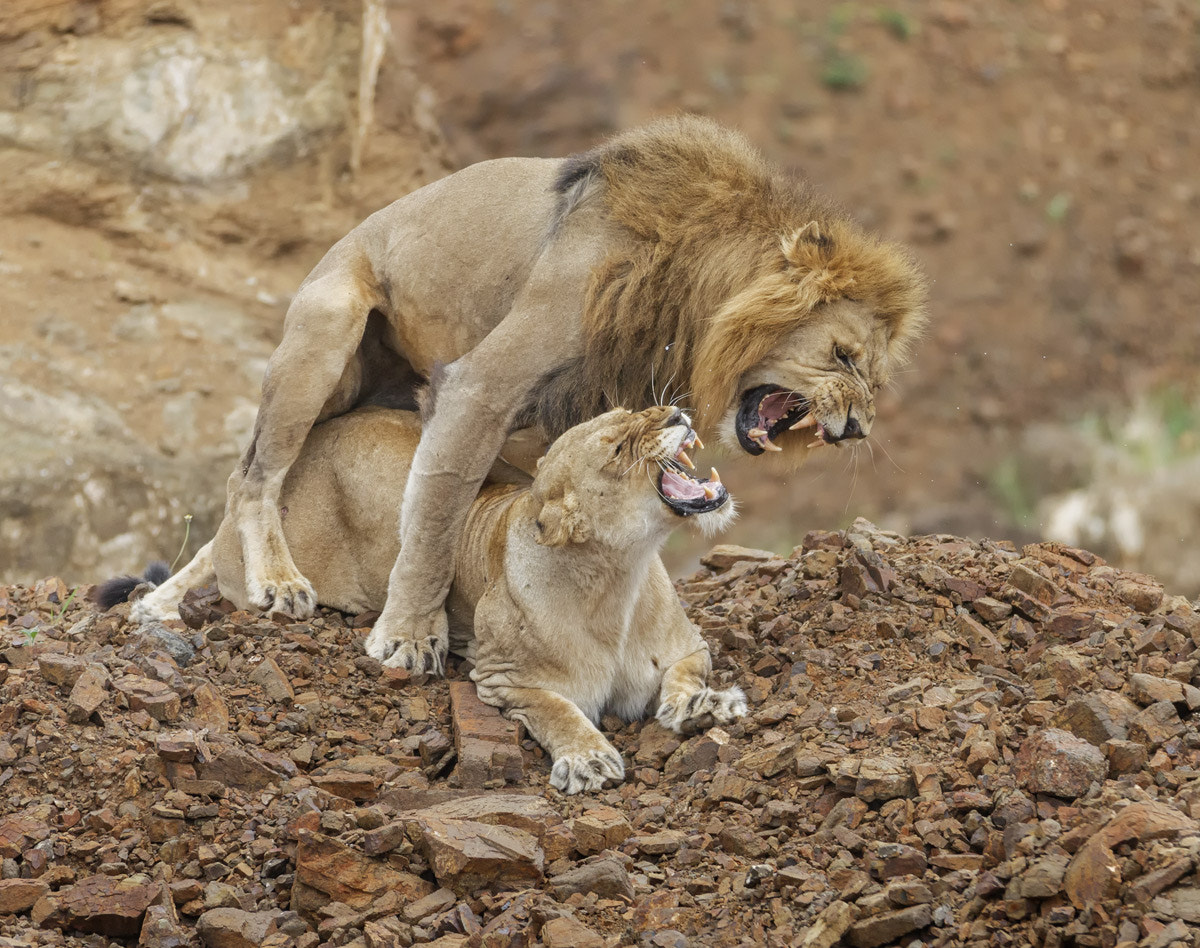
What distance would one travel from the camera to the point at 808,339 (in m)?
6.07

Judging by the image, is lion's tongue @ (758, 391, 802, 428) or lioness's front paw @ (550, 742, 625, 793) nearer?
lioness's front paw @ (550, 742, 625, 793)

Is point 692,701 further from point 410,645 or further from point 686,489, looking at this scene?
point 410,645

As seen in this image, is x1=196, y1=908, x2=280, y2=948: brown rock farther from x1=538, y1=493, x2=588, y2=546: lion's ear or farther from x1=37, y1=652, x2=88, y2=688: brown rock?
x1=538, y1=493, x2=588, y2=546: lion's ear

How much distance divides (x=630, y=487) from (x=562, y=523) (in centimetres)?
28

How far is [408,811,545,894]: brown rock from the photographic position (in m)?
4.53

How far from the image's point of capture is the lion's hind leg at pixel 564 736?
541 centimetres

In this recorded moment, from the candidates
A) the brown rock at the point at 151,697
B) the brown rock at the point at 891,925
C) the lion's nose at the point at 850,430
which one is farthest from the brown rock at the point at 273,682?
the brown rock at the point at 891,925

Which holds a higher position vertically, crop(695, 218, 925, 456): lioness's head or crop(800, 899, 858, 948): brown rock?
crop(695, 218, 925, 456): lioness's head

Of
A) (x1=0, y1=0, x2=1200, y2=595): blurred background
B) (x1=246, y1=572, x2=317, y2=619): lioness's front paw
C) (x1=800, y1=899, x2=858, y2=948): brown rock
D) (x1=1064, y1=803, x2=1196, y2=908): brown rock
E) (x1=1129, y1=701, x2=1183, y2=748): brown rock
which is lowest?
(x1=0, y1=0, x2=1200, y2=595): blurred background

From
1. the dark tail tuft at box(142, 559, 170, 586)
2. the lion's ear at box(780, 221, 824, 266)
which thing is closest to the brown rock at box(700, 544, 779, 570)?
the lion's ear at box(780, 221, 824, 266)

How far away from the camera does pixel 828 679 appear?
5.82 meters

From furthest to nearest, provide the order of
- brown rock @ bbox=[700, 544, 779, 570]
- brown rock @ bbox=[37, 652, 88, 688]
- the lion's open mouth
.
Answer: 1. brown rock @ bbox=[700, 544, 779, 570]
2. the lion's open mouth
3. brown rock @ bbox=[37, 652, 88, 688]

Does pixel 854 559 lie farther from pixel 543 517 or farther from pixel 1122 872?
pixel 1122 872

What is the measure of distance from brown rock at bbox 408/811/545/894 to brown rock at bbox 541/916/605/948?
273mm
